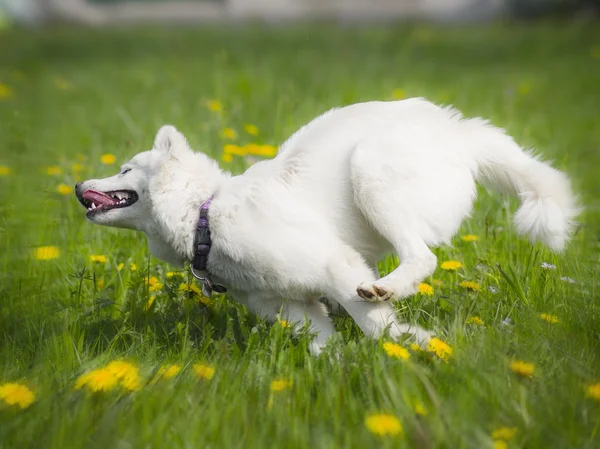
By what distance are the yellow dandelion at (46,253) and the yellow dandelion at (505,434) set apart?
8.11ft

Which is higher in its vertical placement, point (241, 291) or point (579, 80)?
point (579, 80)

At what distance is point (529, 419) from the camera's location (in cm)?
209

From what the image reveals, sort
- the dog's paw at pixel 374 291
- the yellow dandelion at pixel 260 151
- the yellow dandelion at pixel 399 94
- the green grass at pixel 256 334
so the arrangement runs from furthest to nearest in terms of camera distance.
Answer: the yellow dandelion at pixel 399 94
the yellow dandelion at pixel 260 151
the dog's paw at pixel 374 291
the green grass at pixel 256 334

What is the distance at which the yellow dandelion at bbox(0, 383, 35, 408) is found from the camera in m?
2.17

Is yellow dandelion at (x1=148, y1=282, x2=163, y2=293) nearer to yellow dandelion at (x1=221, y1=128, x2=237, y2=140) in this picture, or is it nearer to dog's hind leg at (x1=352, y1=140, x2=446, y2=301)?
dog's hind leg at (x1=352, y1=140, x2=446, y2=301)

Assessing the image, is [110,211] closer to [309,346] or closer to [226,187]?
[226,187]

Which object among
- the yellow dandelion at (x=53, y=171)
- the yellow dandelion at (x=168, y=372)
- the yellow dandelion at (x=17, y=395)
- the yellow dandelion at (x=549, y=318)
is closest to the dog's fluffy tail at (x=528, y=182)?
the yellow dandelion at (x=549, y=318)

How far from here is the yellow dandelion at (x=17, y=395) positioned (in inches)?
85.4

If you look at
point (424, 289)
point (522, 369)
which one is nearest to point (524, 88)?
point (424, 289)

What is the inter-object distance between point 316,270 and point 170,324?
0.79 m

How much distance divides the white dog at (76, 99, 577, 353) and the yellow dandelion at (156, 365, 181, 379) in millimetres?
521

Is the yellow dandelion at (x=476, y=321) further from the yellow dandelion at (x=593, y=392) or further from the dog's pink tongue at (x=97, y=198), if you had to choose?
the dog's pink tongue at (x=97, y=198)

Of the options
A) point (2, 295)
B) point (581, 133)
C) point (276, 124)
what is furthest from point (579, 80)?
point (2, 295)

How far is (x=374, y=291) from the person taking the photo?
2.68 m
